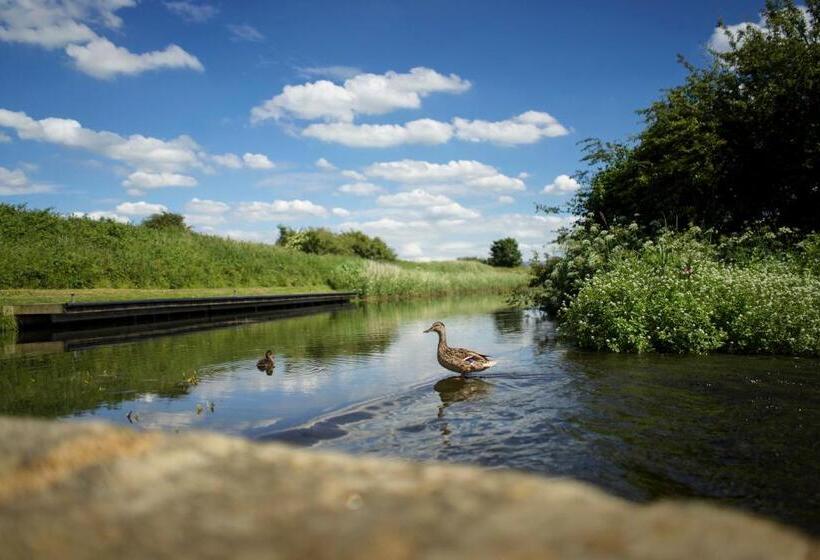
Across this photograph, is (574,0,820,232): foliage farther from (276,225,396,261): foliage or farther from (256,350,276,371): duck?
(276,225,396,261): foliage

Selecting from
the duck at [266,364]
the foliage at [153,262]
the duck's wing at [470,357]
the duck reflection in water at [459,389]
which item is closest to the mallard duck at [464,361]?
the duck's wing at [470,357]

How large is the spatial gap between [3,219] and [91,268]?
20.2 feet

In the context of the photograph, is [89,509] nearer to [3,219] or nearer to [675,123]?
[675,123]

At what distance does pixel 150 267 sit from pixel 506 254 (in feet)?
254

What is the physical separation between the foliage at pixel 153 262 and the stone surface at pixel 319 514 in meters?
24.1

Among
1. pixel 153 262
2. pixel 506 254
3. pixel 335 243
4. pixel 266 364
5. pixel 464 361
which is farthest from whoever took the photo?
pixel 506 254

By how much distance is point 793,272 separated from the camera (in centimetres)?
1391

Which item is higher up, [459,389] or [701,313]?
[701,313]

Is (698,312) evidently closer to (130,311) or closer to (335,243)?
(130,311)

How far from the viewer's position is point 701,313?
11016 millimetres

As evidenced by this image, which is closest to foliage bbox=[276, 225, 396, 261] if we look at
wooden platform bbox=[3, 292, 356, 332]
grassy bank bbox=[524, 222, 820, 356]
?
wooden platform bbox=[3, 292, 356, 332]

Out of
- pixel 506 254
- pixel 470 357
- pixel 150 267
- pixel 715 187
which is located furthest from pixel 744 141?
pixel 506 254

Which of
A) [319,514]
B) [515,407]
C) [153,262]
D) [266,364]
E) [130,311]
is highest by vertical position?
[153,262]

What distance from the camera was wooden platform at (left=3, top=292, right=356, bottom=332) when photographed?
57.2 ft
